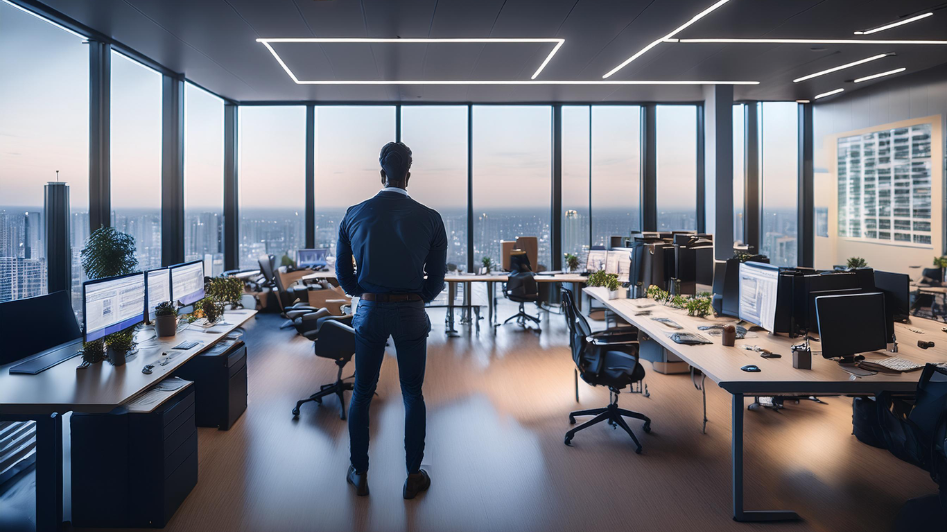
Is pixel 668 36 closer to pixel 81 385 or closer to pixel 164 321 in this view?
pixel 164 321

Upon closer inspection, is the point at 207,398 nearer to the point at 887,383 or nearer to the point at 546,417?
the point at 546,417

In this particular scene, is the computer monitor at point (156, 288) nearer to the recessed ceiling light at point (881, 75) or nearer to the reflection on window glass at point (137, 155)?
the reflection on window glass at point (137, 155)

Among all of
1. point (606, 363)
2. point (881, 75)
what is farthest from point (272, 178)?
point (881, 75)

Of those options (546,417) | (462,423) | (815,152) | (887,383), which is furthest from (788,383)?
(815,152)

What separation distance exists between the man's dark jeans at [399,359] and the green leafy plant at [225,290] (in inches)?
81.4

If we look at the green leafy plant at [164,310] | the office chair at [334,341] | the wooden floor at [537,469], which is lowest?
the wooden floor at [537,469]

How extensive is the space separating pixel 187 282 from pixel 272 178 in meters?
5.34

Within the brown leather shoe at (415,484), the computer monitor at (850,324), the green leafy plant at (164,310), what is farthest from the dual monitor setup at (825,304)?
the green leafy plant at (164,310)

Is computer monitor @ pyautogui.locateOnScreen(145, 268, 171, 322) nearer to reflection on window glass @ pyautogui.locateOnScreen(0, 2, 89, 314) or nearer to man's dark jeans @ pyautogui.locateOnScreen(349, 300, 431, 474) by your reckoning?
reflection on window glass @ pyautogui.locateOnScreen(0, 2, 89, 314)

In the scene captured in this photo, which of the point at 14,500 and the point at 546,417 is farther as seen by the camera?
the point at 546,417

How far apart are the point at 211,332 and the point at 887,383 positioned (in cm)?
423

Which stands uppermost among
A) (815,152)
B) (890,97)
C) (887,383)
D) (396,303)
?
(890,97)

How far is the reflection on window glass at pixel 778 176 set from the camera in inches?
371

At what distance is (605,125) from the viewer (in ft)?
Answer: 30.5
